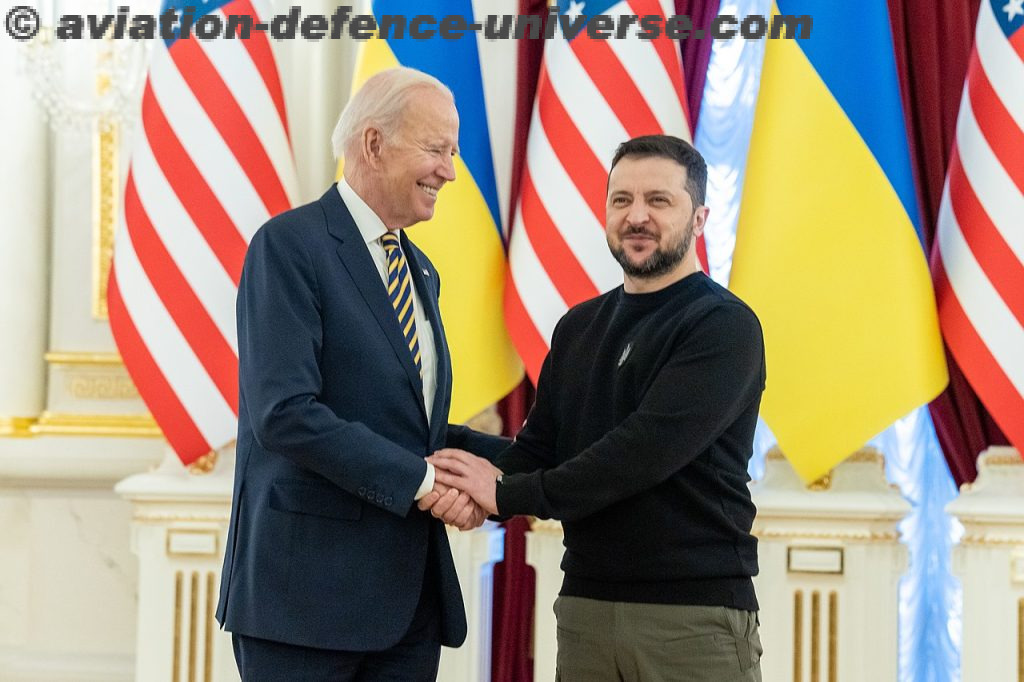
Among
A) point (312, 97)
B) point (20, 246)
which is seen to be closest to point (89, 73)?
point (20, 246)

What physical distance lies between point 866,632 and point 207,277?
1.96m

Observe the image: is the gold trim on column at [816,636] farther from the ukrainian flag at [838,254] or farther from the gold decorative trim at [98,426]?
the gold decorative trim at [98,426]

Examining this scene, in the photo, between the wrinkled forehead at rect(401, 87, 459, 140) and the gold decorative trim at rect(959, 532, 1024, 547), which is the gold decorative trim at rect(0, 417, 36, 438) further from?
the gold decorative trim at rect(959, 532, 1024, 547)

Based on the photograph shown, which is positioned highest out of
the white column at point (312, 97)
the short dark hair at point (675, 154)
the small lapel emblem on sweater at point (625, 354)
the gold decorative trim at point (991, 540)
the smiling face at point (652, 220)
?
the white column at point (312, 97)

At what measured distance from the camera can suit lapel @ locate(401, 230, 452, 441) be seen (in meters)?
2.11

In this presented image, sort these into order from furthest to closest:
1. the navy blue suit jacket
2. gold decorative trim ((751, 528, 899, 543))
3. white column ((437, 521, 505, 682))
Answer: white column ((437, 521, 505, 682)) → gold decorative trim ((751, 528, 899, 543)) → the navy blue suit jacket

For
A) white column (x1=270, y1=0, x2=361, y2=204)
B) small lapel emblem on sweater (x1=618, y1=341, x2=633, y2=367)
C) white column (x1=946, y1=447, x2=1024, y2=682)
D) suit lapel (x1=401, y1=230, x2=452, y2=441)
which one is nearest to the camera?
small lapel emblem on sweater (x1=618, y1=341, x2=633, y2=367)

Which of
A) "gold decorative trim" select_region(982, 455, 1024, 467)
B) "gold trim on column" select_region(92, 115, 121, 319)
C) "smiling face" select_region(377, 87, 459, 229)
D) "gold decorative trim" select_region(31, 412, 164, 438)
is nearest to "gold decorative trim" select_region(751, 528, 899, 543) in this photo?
"gold decorative trim" select_region(982, 455, 1024, 467)

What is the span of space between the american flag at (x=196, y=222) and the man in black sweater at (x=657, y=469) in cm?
124

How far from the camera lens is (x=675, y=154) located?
2.01 meters

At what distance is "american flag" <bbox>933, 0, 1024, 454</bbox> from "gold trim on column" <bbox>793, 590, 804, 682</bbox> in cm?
67

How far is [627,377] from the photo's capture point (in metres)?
1.98

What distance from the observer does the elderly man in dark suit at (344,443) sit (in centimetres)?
189

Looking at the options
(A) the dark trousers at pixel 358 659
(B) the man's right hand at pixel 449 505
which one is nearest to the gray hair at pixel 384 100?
(B) the man's right hand at pixel 449 505
